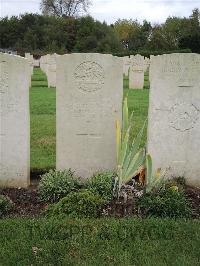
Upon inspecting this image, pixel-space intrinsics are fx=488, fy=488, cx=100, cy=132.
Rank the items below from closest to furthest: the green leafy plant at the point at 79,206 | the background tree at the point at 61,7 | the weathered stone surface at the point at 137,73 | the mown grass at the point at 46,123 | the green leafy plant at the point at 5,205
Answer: the green leafy plant at the point at 79,206 < the green leafy plant at the point at 5,205 < the mown grass at the point at 46,123 < the weathered stone surface at the point at 137,73 < the background tree at the point at 61,7

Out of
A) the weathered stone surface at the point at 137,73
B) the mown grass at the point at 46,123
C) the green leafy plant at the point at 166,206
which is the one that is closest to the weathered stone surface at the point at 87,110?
the mown grass at the point at 46,123

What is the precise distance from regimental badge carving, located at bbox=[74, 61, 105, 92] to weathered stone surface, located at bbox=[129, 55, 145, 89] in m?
12.8

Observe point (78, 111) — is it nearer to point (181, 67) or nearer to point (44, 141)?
point (181, 67)

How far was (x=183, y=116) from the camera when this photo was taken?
6059 millimetres

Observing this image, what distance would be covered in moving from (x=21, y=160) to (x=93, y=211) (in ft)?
5.04

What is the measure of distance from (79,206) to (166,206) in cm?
90

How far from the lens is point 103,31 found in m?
44.9

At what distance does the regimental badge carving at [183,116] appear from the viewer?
239 inches

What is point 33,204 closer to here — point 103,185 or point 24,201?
point 24,201

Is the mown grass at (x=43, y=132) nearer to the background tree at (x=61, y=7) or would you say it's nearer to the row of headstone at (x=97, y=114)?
the row of headstone at (x=97, y=114)

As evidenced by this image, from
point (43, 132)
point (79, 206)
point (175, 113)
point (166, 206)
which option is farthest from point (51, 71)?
point (166, 206)

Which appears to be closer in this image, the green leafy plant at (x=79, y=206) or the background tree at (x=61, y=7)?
the green leafy plant at (x=79, y=206)

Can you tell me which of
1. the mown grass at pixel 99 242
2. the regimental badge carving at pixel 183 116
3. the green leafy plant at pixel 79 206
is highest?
the regimental badge carving at pixel 183 116

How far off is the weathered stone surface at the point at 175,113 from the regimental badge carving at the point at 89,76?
25.5 inches
